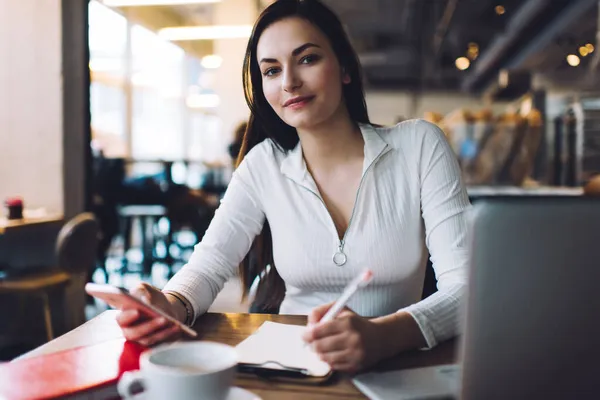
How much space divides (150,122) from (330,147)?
8.35 meters

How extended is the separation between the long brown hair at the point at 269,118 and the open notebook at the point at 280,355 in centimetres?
46

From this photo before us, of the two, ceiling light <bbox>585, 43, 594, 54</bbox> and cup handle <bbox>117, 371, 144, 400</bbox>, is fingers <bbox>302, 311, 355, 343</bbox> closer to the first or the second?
cup handle <bbox>117, 371, 144, 400</bbox>

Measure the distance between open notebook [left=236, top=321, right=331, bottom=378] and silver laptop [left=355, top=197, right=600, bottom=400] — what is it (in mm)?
325

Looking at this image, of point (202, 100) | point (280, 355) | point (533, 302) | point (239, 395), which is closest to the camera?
point (533, 302)

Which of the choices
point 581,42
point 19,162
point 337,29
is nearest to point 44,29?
point 19,162

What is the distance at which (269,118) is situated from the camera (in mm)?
1487

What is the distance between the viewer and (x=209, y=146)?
11961mm

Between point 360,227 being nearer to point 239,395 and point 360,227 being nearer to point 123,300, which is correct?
point 123,300

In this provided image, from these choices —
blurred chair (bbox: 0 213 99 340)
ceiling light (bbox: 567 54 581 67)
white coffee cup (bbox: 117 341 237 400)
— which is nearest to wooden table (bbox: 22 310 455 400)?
white coffee cup (bbox: 117 341 237 400)

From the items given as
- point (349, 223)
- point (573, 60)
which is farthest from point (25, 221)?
point (573, 60)

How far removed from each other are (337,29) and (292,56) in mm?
181

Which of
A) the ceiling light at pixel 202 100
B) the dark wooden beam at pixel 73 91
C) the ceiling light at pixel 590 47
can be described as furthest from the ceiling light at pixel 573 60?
the ceiling light at pixel 202 100

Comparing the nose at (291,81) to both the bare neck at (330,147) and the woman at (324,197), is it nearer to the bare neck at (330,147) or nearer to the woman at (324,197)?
the woman at (324,197)

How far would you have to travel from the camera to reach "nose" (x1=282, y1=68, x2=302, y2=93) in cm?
128
